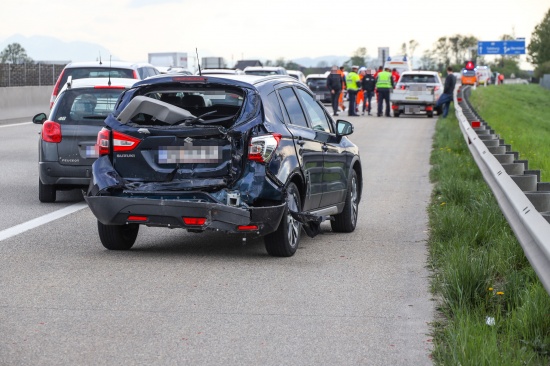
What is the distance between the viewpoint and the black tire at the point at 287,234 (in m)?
9.73

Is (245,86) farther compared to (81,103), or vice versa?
(81,103)

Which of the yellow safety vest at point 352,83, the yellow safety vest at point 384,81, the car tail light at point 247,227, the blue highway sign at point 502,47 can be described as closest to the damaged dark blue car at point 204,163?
the car tail light at point 247,227

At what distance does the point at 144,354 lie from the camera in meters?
6.21

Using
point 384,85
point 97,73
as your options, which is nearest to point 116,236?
point 97,73

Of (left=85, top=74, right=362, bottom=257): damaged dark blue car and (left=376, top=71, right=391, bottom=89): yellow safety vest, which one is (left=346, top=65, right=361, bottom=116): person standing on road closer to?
(left=376, top=71, right=391, bottom=89): yellow safety vest

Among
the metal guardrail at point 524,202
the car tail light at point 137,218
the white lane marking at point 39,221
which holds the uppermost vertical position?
the metal guardrail at point 524,202

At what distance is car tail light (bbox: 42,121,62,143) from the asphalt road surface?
2.63 ft

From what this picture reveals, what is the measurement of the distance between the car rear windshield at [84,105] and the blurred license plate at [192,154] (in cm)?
435

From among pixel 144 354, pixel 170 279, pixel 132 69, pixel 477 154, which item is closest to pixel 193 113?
pixel 170 279

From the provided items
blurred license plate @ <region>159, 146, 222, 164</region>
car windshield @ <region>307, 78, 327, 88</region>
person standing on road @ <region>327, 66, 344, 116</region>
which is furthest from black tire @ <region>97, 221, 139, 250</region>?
car windshield @ <region>307, 78, 327, 88</region>

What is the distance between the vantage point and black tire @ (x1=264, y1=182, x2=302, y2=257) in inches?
383

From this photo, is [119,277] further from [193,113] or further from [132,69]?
[132,69]

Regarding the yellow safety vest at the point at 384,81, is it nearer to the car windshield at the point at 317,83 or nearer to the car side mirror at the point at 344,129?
the car windshield at the point at 317,83

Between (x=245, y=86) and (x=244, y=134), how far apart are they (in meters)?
0.51
